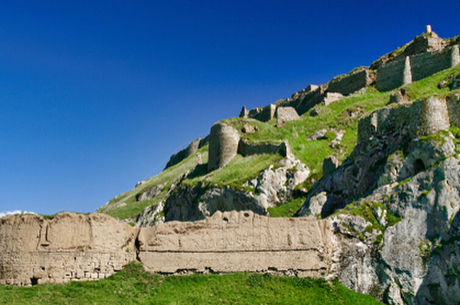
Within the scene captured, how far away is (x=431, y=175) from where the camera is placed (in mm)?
21219

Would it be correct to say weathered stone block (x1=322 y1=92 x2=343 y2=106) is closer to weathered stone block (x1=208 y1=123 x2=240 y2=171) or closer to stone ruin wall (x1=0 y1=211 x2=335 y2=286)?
weathered stone block (x1=208 y1=123 x2=240 y2=171)

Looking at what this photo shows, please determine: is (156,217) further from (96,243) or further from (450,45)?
(450,45)

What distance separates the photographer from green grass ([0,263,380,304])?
17.3 metres

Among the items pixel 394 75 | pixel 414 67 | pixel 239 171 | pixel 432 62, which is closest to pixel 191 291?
pixel 239 171

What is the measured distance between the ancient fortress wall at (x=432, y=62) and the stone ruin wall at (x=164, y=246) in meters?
29.7

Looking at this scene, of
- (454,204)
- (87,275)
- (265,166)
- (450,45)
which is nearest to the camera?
(87,275)

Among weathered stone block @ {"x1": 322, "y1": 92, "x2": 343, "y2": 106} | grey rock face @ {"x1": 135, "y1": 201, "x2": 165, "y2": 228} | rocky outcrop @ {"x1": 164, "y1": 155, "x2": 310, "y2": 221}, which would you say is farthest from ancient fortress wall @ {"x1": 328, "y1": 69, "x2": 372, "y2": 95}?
grey rock face @ {"x1": 135, "y1": 201, "x2": 165, "y2": 228}

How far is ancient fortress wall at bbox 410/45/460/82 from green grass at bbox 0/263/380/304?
3115 cm

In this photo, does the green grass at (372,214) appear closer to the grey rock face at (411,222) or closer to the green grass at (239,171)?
the grey rock face at (411,222)

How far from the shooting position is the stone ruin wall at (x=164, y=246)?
18281mm

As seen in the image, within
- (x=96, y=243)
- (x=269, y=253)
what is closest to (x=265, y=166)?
(x=269, y=253)

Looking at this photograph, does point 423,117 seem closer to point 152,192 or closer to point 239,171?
point 239,171

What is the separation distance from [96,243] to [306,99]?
45.3m

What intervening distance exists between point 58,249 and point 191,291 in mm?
5277
